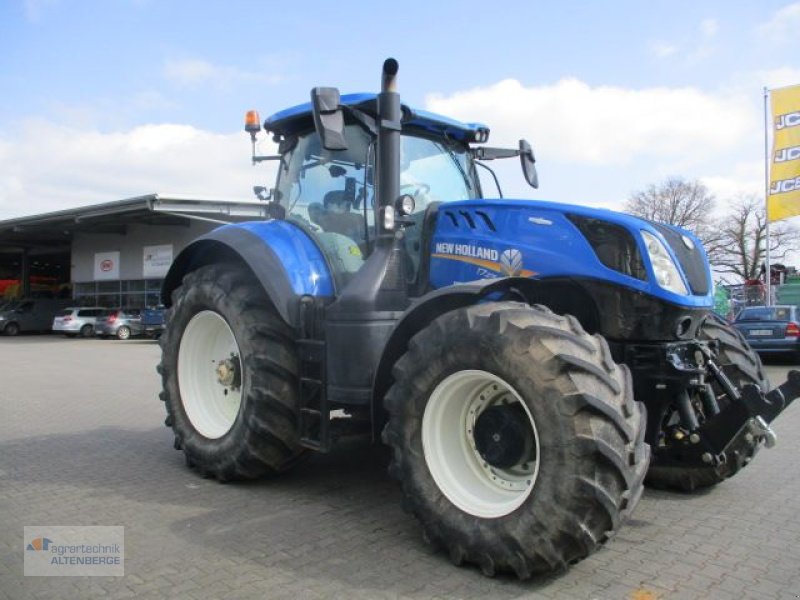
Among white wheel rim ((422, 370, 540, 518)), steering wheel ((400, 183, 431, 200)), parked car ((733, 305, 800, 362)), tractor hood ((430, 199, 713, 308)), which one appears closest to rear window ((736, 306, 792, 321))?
parked car ((733, 305, 800, 362))

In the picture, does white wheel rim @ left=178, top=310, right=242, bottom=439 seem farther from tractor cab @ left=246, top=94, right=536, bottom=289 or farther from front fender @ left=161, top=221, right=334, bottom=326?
tractor cab @ left=246, top=94, right=536, bottom=289

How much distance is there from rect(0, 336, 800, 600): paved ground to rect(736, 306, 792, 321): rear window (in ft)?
31.8

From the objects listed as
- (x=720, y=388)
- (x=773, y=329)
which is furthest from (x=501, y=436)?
(x=773, y=329)

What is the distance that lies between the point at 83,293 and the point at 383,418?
35.6 metres

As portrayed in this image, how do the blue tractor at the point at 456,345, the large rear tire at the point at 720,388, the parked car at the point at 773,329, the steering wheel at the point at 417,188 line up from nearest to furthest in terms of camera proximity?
the blue tractor at the point at 456,345 < the large rear tire at the point at 720,388 < the steering wheel at the point at 417,188 < the parked car at the point at 773,329

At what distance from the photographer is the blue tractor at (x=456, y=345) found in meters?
3.24

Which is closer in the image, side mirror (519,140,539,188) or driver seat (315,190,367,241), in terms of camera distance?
driver seat (315,190,367,241)

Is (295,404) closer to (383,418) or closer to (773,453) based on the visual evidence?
(383,418)

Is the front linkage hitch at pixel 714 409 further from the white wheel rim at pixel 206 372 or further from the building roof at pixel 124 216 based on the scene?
the building roof at pixel 124 216

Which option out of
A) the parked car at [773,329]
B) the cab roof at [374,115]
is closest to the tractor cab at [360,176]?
the cab roof at [374,115]

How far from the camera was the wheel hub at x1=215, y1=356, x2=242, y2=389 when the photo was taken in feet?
17.7

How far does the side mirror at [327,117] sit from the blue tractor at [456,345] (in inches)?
0.6

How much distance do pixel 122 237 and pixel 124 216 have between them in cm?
566

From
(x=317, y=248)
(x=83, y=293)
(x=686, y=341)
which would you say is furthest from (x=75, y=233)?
(x=686, y=341)
